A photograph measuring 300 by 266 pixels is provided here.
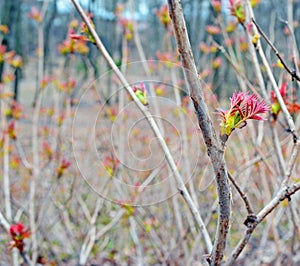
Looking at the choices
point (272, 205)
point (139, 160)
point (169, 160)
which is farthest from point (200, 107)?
point (139, 160)

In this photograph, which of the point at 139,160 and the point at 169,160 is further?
the point at 139,160

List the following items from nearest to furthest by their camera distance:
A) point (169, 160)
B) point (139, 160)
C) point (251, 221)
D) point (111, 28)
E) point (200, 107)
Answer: point (200, 107)
point (251, 221)
point (169, 160)
point (139, 160)
point (111, 28)

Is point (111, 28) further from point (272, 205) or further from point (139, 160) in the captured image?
point (272, 205)

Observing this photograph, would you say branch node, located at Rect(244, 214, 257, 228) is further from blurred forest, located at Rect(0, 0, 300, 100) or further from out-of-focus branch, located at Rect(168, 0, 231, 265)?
blurred forest, located at Rect(0, 0, 300, 100)

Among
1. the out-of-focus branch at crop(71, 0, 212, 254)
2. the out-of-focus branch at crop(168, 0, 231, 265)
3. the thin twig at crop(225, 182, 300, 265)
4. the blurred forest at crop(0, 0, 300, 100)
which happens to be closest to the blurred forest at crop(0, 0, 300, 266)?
the out-of-focus branch at crop(71, 0, 212, 254)

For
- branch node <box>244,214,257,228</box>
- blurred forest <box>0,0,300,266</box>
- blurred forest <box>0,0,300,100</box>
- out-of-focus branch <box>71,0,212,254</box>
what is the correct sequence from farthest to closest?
1. blurred forest <box>0,0,300,100</box>
2. blurred forest <box>0,0,300,266</box>
3. out-of-focus branch <box>71,0,212,254</box>
4. branch node <box>244,214,257,228</box>

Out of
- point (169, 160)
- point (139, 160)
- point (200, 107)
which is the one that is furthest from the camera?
point (139, 160)

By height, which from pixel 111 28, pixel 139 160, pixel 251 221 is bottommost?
pixel 139 160

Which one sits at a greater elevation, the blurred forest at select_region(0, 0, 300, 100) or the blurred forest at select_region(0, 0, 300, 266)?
the blurred forest at select_region(0, 0, 300, 100)

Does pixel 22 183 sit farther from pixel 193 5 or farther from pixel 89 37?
pixel 193 5

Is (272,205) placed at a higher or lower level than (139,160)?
higher

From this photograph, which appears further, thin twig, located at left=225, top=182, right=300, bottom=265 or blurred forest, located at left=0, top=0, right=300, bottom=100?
blurred forest, located at left=0, top=0, right=300, bottom=100

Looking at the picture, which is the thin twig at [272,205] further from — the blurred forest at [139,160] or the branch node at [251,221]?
the blurred forest at [139,160]

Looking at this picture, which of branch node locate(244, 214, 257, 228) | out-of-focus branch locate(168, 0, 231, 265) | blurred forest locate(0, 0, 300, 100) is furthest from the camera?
blurred forest locate(0, 0, 300, 100)
